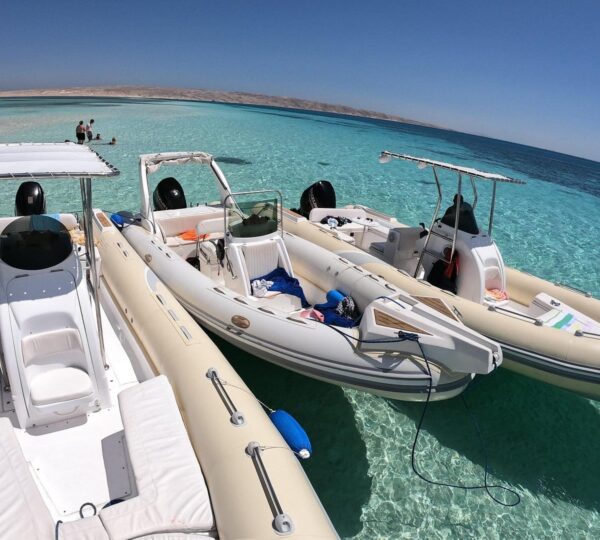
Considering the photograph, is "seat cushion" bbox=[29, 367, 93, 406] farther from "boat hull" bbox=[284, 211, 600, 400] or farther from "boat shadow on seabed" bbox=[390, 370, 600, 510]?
"boat hull" bbox=[284, 211, 600, 400]

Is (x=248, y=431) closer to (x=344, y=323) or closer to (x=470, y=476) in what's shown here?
(x=344, y=323)

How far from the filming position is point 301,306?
4785 millimetres

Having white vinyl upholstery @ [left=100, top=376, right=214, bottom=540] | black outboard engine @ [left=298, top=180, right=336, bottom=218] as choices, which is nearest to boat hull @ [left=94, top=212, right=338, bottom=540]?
white vinyl upholstery @ [left=100, top=376, right=214, bottom=540]

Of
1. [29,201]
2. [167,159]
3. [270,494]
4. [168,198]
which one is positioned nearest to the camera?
[270,494]

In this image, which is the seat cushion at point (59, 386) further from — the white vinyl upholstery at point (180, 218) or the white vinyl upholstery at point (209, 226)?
A: the white vinyl upholstery at point (180, 218)

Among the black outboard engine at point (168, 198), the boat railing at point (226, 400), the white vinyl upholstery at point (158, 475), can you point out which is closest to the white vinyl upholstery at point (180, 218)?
the black outboard engine at point (168, 198)

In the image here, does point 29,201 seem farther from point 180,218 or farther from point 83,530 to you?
point 83,530

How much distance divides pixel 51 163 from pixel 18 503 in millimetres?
1767

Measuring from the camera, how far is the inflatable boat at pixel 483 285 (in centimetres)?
394

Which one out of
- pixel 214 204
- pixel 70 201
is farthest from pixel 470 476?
pixel 70 201

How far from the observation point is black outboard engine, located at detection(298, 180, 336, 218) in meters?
7.82

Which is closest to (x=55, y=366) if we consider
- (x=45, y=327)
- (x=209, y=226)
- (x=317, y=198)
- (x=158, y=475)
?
(x=45, y=327)

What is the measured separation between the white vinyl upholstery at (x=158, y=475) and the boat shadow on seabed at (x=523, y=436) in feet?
7.47

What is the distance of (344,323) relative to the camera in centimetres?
417
